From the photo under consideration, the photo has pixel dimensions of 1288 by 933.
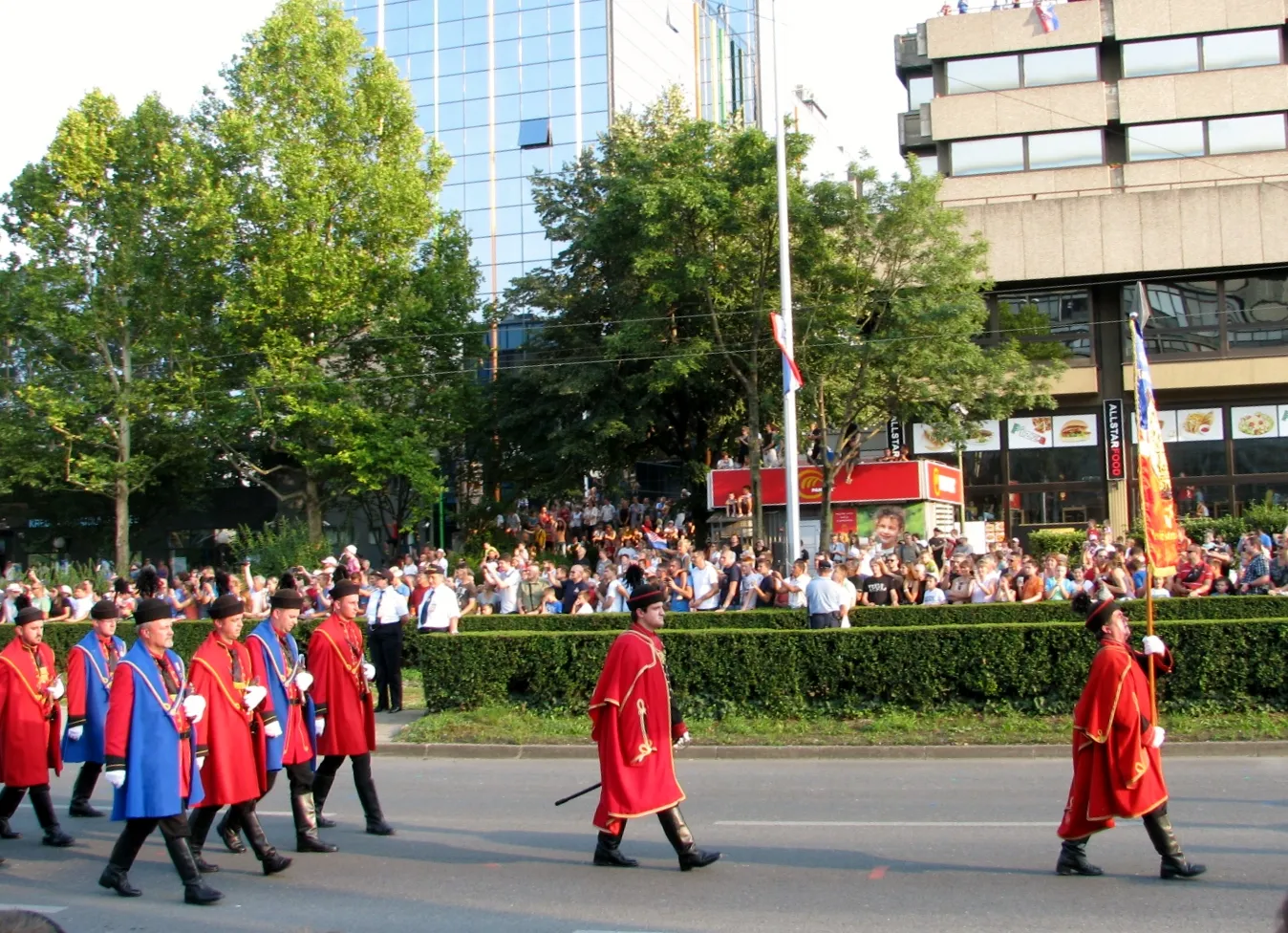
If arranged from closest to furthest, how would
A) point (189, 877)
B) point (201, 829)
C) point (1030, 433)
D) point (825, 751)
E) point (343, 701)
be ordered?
point (189, 877) < point (201, 829) < point (343, 701) < point (825, 751) < point (1030, 433)

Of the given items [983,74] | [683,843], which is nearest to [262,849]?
[683,843]

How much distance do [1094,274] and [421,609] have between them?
24402 millimetres

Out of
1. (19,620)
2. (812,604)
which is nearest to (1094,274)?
(812,604)

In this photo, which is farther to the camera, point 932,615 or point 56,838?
point 932,615

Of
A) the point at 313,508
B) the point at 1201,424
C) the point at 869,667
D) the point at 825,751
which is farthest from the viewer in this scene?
the point at 313,508

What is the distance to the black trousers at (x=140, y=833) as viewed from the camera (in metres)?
7.51

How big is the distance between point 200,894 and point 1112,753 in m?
5.29

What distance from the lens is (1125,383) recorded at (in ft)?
119

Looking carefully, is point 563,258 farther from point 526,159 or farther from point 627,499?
point 526,159

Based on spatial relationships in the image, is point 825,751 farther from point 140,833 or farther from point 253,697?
point 140,833

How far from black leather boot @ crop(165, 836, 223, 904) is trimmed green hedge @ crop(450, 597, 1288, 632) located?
9944 mm

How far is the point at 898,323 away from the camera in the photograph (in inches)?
1168

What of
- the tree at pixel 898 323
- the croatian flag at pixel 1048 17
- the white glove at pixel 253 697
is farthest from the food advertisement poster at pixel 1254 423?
the white glove at pixel 253 697

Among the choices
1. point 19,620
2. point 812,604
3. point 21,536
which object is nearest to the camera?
point 19,620
